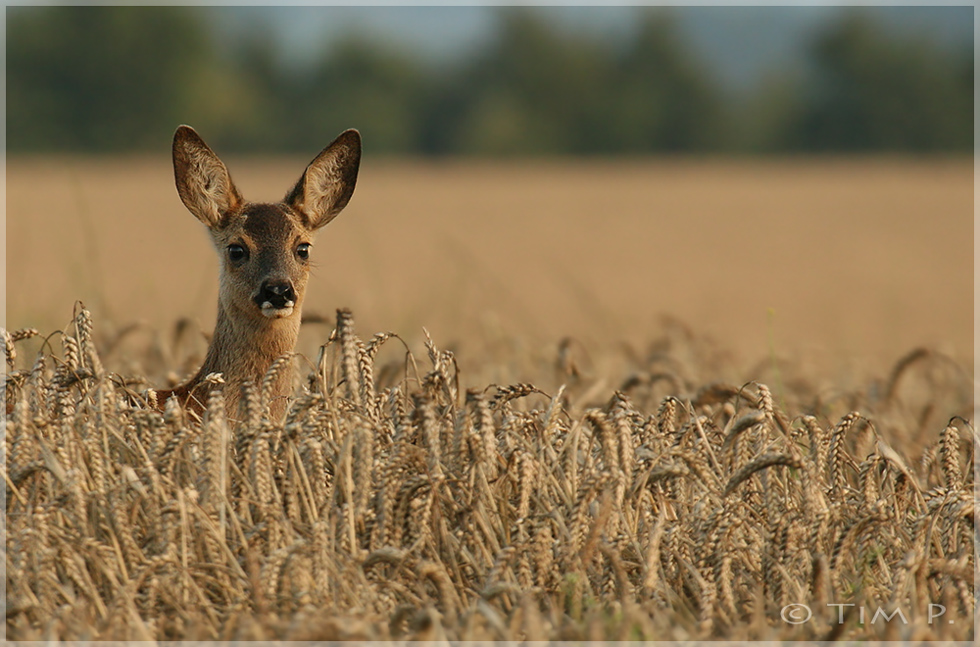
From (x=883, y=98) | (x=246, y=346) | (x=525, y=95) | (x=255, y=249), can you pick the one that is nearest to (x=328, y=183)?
(x=255, y=249)

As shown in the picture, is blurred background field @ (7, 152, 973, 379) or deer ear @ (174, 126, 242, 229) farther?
blurred background field @ (7, 152, 973, 379)

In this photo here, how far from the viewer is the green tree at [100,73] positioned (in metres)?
70.9

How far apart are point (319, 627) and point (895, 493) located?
221 cm

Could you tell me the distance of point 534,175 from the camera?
47750 mm

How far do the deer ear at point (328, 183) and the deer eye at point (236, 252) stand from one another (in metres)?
0.43

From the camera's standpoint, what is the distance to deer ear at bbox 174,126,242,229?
18.1 feet

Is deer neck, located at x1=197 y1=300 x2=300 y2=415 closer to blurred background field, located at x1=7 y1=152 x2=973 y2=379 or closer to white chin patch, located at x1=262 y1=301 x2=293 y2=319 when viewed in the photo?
white chin patch, located at x1=262 y1=301 x2=293 y2=319

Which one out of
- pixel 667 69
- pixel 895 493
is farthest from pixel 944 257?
pixel 667 69

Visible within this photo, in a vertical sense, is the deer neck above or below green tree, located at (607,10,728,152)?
below

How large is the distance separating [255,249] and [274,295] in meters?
0.36

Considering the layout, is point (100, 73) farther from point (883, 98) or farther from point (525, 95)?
point (883, 98)

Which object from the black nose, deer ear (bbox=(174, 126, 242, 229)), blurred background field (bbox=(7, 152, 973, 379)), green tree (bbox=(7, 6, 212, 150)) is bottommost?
the black nose

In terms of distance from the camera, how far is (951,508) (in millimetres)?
4043

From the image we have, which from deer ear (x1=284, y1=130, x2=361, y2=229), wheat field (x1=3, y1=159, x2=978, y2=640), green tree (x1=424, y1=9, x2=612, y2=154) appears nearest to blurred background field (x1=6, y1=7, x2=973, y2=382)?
green tree (x1=424, y1=9, x2=612, y2=154)
